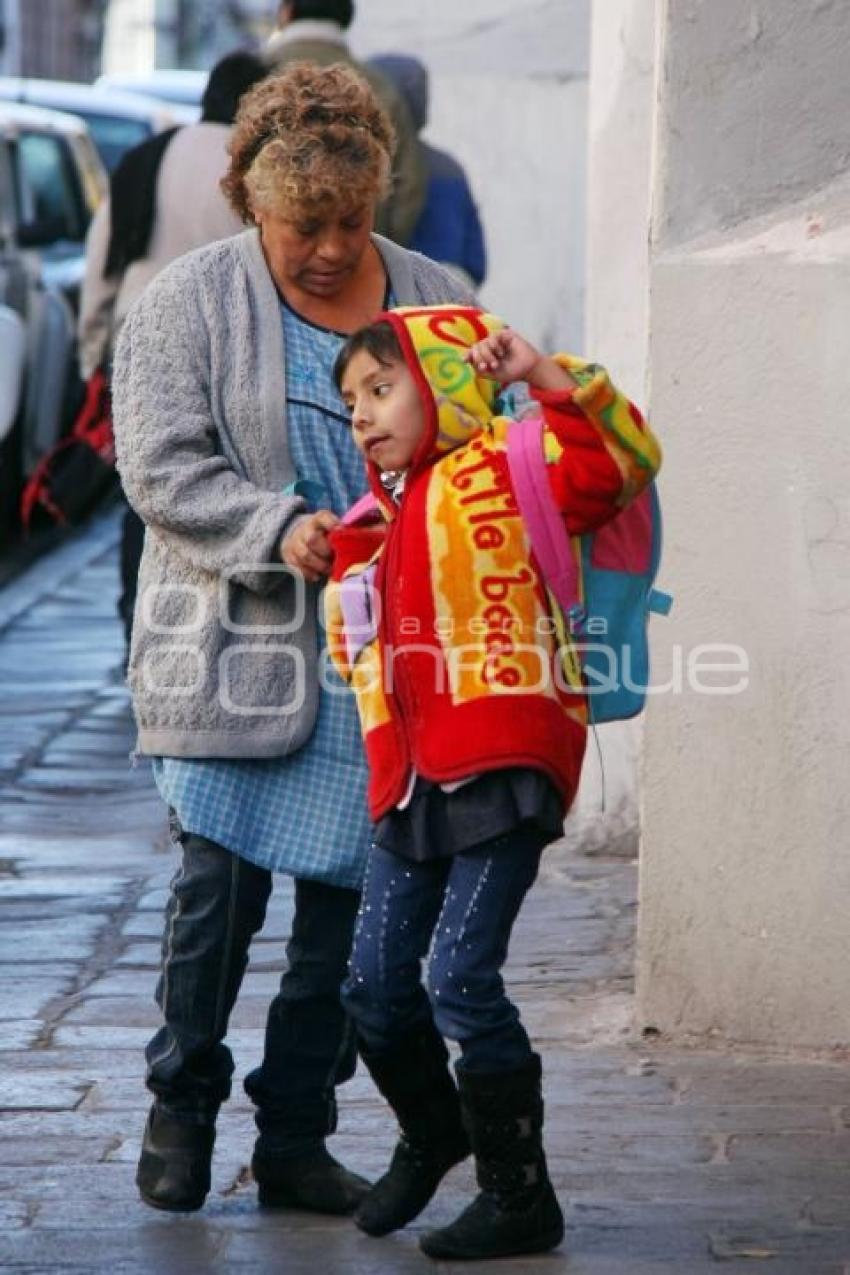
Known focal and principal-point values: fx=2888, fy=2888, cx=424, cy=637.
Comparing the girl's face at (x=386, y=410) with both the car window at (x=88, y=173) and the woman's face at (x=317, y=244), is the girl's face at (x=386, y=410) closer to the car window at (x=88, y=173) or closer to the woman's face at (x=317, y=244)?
the woman's face at (x=317, y=244)

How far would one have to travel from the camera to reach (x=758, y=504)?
17.5 feet

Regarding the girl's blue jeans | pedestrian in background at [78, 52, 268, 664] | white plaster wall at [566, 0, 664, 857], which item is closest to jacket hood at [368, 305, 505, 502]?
the girl's blue jeans

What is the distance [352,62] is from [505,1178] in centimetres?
473

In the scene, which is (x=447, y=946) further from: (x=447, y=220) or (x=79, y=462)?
(x=447, y=220)

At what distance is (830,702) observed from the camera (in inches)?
210

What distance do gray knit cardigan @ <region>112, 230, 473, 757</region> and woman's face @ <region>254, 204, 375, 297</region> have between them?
0.16 ft

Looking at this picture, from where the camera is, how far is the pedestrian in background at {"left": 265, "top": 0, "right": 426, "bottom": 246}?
838 centimetres

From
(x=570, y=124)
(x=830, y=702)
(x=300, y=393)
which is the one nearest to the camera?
(x=300, y=393)

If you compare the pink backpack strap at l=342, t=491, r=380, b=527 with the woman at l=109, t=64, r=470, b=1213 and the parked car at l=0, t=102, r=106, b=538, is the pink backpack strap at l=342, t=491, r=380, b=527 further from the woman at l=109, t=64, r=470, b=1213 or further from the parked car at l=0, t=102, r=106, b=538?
the parked car at l=0, t=102, r=106, b=538

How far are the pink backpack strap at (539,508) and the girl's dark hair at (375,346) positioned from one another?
20 centimetres

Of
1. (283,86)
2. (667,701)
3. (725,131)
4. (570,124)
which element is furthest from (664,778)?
(570,124)

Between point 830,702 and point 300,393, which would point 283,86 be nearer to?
point 300,393

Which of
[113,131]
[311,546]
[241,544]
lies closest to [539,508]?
[311,546]

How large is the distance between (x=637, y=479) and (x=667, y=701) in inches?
56.4
